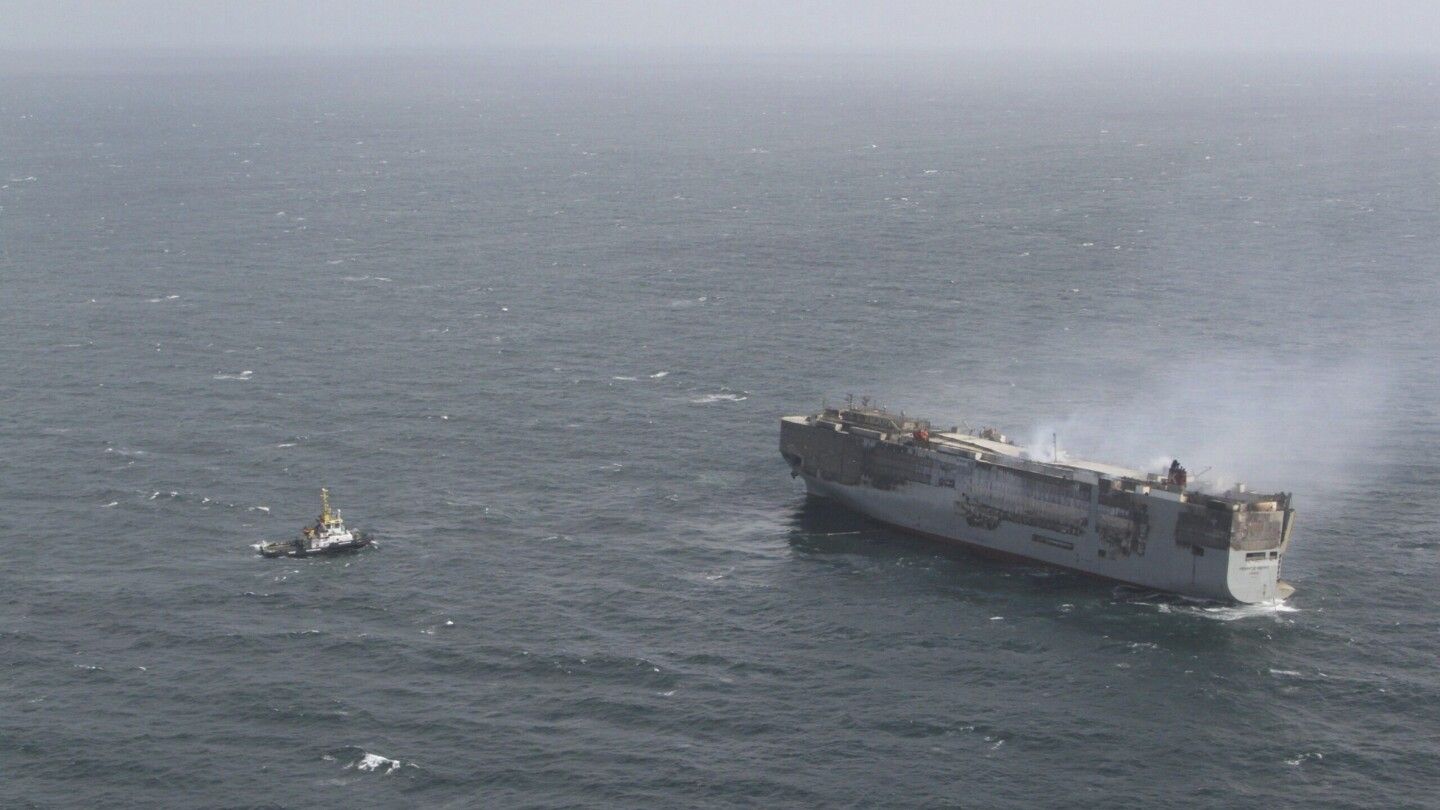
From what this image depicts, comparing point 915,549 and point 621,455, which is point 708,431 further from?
point 915,549

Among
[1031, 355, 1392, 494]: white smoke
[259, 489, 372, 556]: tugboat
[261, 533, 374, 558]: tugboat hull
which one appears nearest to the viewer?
[261, 533, 374, 558]: tugboat hull

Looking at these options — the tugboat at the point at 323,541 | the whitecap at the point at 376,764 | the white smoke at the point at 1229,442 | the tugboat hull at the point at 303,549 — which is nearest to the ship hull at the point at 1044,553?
the white smoke at the point at 1229,442

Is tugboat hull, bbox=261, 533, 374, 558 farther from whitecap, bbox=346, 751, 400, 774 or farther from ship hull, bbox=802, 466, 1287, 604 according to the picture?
ship hull, bbox=802, 466, 1287, 604

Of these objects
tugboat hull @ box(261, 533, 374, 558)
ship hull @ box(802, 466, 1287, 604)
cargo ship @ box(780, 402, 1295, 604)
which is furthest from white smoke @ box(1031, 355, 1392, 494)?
tugboat hull @ box(261, 533, 374, 558)

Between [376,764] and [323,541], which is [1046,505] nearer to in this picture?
[323,541]

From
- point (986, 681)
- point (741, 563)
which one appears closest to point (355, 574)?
point (741, 563)

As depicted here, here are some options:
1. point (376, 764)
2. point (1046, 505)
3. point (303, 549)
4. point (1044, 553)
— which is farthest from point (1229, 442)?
point (376, 764)
